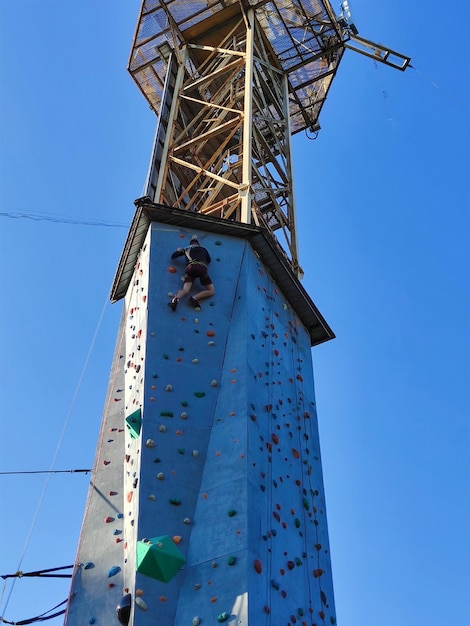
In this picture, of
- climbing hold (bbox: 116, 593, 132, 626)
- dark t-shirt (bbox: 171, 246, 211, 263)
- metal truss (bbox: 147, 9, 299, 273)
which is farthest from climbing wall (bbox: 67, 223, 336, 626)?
metal truss (bbox: 147, 9, 299, 273)

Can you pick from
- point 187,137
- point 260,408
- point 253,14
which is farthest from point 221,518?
point 253,14

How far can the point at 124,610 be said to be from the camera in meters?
7.74

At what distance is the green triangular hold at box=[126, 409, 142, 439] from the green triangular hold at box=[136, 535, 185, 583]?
1561 mm

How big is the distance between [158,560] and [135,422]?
6.28 feet

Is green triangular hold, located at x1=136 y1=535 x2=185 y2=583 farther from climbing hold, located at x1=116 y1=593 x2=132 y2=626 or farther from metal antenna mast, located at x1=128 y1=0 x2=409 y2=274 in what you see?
metal antenna mast, located at x1=128 y1=0 x2=409 y2=274

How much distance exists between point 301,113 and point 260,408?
11.6 meters

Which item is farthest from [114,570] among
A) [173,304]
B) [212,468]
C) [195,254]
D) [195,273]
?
[195,254]

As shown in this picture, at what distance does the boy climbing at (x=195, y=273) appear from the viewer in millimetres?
10594

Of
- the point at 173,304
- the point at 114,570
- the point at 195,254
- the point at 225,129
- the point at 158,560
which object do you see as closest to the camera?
the point at 158,560

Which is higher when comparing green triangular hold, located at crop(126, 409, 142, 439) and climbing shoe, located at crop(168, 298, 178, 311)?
climbing shoe, located at crop(168, 298, 178, 311)

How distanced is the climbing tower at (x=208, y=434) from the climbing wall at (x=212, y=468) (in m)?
0.02

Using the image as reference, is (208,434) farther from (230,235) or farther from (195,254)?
(230,235)

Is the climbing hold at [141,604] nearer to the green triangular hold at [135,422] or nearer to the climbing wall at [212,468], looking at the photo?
the climbing wall at [212,468]

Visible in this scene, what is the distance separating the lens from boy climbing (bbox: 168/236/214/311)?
10.6 meters
